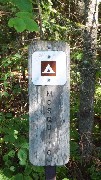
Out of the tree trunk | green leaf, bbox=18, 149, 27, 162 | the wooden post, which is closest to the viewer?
the wooden post

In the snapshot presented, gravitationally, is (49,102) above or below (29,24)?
below

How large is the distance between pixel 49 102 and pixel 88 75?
1729 mm

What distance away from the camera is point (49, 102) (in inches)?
71.2

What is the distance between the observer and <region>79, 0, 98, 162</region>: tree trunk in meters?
3.28

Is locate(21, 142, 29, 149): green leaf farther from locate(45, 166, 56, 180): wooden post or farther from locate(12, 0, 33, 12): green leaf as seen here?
locate(12, 0, 33, 12): green leaf

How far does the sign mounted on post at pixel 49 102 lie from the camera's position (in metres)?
1.74

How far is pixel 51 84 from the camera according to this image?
1766 mm

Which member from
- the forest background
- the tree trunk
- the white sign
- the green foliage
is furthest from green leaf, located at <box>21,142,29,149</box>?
the green foliage

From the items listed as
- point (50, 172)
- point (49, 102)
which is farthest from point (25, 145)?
point (49, 102)

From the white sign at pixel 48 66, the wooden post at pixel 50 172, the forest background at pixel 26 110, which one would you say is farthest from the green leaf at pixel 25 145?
the white sign at pixel 48 66

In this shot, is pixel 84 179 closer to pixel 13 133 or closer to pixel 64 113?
pixel 13 133

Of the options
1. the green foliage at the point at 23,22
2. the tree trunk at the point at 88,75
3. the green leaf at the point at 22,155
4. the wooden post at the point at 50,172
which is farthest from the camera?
the tree trunk at the point at 88,75

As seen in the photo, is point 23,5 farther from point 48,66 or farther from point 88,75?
point 88,75

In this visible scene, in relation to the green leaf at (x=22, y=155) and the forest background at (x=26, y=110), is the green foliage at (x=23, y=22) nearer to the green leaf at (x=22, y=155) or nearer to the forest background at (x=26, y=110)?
the forest background at (x=26, y=110)
